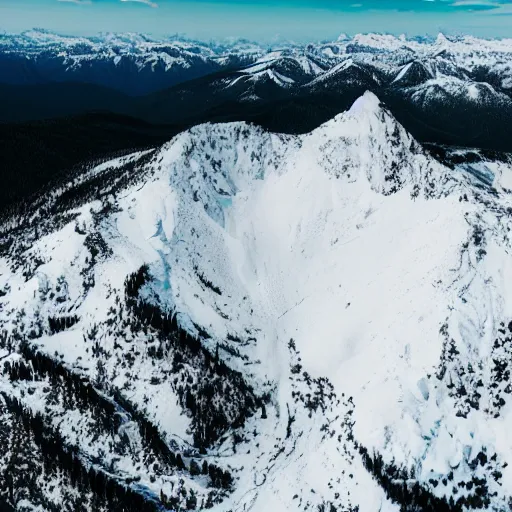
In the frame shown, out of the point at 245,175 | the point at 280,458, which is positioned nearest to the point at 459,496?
the point at 280,458

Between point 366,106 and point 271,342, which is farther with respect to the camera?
point 366,106

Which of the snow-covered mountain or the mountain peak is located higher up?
the mountain peak

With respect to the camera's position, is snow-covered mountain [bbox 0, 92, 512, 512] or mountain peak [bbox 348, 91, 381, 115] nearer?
snow-covered mountain [bbox 0, 92, 512, 512]

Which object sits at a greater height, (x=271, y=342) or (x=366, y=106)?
(x=366, y=106)

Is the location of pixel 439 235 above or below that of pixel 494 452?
above

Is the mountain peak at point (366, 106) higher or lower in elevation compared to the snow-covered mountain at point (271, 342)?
higher

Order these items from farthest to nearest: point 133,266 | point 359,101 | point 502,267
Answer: point 359,101 → point 133,266 → point 502,267

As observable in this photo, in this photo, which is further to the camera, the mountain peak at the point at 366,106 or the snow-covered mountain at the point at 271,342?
the mountain peak at the point at 366,106

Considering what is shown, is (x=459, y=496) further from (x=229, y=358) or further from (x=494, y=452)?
(x=229, y=358)
